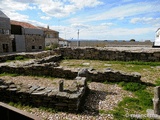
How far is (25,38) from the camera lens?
40500 millimetres

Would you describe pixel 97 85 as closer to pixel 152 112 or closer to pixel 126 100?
pixel 126 100

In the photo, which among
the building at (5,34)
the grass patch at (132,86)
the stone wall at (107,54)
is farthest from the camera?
the building at (5,34)

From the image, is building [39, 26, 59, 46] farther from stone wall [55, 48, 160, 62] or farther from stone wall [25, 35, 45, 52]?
stone wall [55, 48, 160, 62]

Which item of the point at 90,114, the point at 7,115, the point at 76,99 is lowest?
the point at 90,114

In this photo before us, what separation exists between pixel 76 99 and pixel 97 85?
9.86ft

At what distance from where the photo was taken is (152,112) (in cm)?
490

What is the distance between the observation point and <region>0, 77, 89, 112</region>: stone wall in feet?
16.7

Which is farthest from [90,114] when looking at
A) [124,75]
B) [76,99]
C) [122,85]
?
[124,75]

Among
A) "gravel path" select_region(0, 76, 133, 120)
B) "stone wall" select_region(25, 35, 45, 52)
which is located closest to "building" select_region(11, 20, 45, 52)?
"stone wall" select_region(25, 35, 45, 52)

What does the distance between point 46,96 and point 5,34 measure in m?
34.2

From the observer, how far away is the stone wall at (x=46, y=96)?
510 cm

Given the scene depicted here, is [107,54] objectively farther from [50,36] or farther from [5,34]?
[50,36]

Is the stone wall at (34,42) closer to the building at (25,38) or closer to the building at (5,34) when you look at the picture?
the building at (25,38)

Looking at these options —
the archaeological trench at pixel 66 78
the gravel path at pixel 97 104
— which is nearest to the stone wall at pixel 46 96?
the archaeological trench at pixel 66 78
